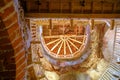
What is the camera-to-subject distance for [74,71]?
1100cm

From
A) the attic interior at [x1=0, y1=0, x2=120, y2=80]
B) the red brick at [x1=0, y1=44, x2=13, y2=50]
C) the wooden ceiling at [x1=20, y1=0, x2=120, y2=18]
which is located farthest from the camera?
the wooden ceiling at [x1=20, y1=0, x2=120, y2=18]

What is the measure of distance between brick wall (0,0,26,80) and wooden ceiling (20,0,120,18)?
1.51 m

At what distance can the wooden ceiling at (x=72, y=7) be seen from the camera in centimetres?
442

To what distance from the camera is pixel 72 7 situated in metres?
4.50

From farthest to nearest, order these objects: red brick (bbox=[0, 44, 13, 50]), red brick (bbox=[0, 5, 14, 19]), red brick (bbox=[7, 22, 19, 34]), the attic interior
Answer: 1. the attic interior
2. red brick (bbox=[0, 44, 13, 50])
3. red brick (bbox=[7, 22, 19, 34])
4. red brick (bbox=[0, 5, 14, 19])

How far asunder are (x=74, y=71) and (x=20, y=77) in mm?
7856

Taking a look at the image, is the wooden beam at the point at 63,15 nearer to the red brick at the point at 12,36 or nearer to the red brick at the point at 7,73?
the red brick at the point at 7,73

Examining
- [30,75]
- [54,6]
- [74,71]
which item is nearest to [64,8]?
[54,6]

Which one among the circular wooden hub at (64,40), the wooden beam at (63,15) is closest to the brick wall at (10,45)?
the wooden beam at (63,15)

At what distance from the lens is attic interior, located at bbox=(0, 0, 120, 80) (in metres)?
2.91

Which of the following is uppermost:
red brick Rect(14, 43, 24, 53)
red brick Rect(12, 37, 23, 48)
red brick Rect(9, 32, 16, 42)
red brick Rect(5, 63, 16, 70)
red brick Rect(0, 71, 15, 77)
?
red brick Rect(9, 32, 16, 42)

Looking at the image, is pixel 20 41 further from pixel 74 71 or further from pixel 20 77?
pixel 74 71

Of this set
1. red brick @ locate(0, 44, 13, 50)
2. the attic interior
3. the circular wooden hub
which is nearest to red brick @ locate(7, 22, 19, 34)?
the attic interior

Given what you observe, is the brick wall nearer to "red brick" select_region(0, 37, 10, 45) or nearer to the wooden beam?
"red brick" select_region(0, 37, 10, 45)
